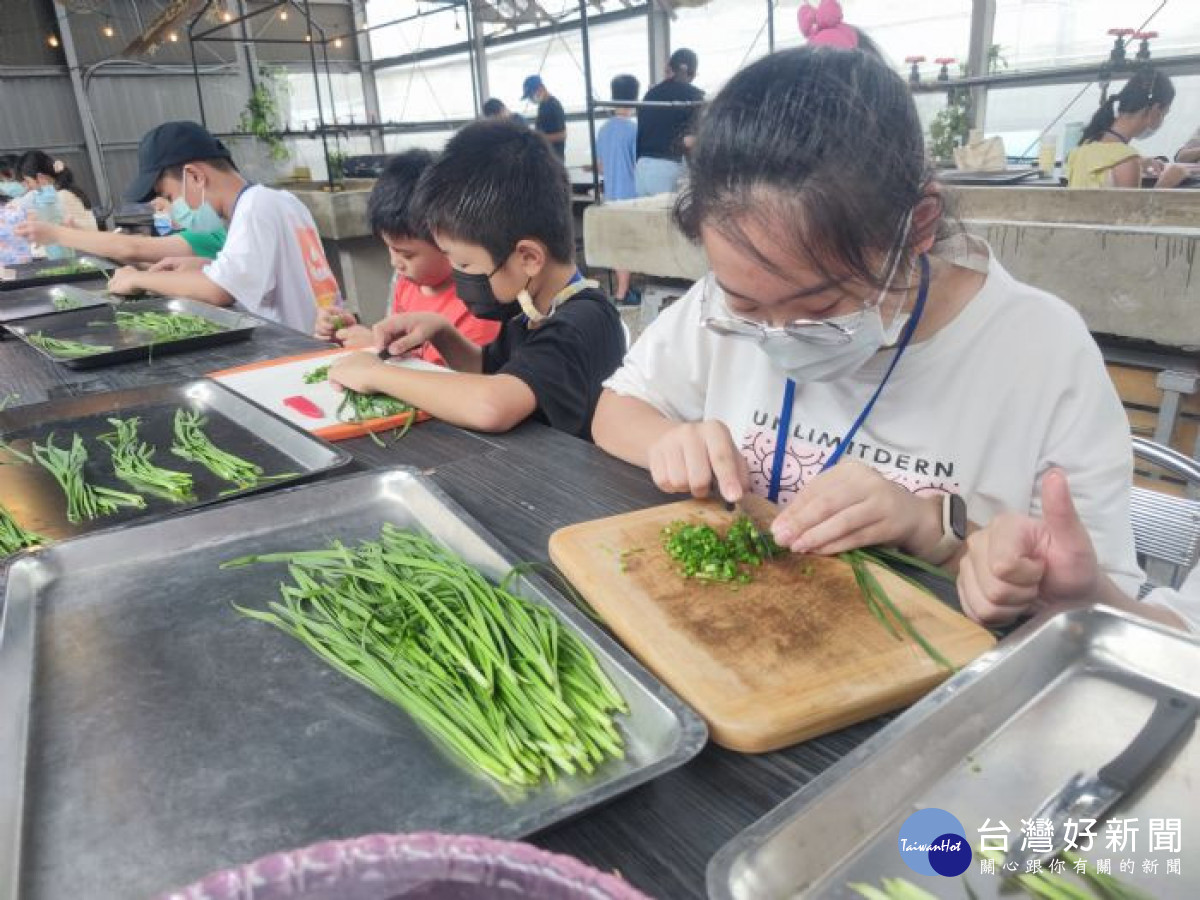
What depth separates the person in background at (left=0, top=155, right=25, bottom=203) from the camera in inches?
329

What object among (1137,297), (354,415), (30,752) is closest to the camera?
(30,752)

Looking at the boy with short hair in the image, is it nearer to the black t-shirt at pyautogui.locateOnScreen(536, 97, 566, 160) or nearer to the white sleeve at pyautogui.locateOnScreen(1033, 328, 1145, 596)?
the white sleeve at pyautogui.locateOnScreen(1033, 328, 1145, 596)

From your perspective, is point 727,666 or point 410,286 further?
point 410,286

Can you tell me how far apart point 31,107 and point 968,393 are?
18.5 meters

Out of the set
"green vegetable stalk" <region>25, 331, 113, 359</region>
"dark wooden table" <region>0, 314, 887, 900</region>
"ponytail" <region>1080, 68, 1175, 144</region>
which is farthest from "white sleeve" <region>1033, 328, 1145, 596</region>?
"ponytail" <region>1080, 68, 1175, 144</region>

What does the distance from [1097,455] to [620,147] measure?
9.11 meters

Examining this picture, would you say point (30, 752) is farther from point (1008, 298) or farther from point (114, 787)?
point (1008, 298)

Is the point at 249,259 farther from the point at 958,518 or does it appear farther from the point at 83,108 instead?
the point at 83,108

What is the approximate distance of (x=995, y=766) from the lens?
0.87 metres

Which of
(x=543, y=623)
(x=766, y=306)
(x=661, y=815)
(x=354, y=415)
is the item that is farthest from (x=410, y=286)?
(x=661, y=815)

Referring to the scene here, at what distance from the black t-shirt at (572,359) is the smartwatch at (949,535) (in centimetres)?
106

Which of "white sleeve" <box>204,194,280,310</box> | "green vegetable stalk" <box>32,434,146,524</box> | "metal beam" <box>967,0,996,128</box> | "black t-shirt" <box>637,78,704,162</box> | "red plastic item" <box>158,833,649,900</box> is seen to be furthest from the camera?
"metal beam" <box>967,0,996,128</box>

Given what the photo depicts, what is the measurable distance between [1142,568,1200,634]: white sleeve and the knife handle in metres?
0.37

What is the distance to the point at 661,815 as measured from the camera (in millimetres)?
842
